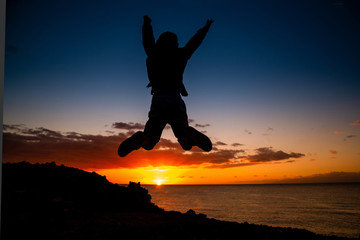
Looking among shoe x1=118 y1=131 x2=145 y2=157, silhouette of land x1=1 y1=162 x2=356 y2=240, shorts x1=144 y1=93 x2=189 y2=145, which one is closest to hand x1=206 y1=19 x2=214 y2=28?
shorts x1=144 y1=93 x2=189 y2=145

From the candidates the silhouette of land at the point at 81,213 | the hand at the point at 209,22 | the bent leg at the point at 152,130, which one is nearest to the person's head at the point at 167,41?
the hand at the point at 209,22

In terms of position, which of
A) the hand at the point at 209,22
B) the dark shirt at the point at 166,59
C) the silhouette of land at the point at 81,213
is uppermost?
the hand at the point at 209,22

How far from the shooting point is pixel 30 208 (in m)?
4.48

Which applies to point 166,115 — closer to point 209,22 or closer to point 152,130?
point 152,130

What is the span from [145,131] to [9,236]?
280cm

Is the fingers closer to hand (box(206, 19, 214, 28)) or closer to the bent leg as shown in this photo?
hand (box(206, 19, 214, 28))

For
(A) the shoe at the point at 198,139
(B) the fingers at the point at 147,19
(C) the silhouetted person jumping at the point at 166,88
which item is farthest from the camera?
(A) the shoe at the point at 198,139

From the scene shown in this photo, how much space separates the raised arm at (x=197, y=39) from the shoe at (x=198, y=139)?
3.29 feet

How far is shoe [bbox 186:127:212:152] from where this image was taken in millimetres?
3033

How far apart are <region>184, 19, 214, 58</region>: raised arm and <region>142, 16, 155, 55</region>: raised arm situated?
43 cm

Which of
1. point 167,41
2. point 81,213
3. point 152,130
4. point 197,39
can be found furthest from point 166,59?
point 81,213

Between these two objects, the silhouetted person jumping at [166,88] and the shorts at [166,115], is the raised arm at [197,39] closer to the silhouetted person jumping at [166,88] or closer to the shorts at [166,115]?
the silhouetted person jumping at [166,88]

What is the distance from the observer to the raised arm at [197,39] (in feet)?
9.50

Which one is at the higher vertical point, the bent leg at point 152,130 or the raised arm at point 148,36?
A: the raised arm at point 148,36
